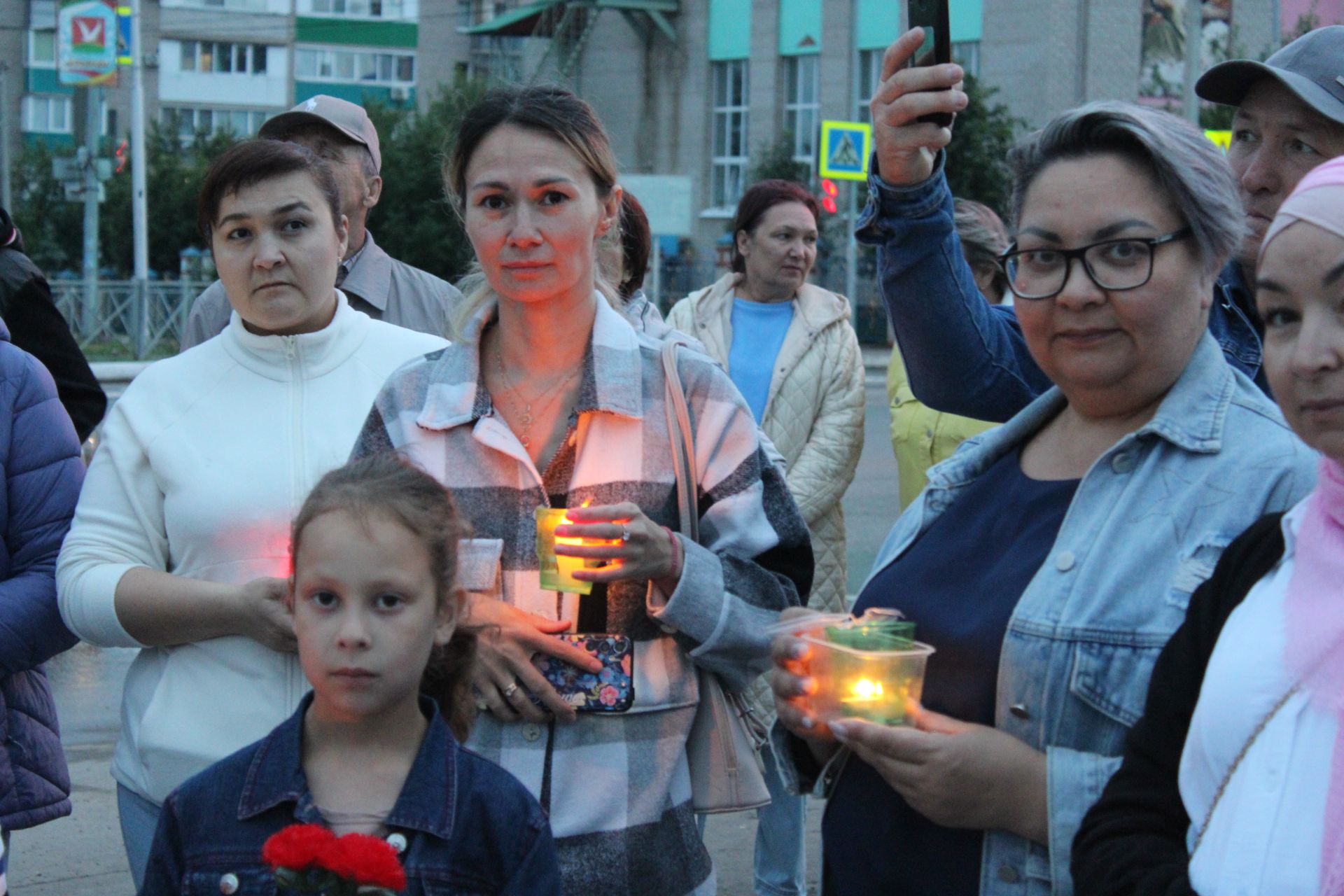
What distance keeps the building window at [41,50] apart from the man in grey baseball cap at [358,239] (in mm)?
56071

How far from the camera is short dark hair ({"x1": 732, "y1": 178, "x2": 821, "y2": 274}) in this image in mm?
6082

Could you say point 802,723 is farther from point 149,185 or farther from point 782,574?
point 149,185

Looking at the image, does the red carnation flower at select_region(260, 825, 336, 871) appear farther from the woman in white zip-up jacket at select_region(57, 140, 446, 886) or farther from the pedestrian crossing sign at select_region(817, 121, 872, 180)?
the pedestrian crossing sign at select_region(817, 121, 872, 180)

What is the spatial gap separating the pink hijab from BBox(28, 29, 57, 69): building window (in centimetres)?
5963

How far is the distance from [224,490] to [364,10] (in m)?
56.4

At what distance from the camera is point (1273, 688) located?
1738 mm

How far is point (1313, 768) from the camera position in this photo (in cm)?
167

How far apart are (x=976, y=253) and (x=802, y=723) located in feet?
10.8

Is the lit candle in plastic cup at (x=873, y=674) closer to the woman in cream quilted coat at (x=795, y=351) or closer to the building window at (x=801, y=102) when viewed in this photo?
the woman in cream quilted coat at (x=795, y=351)

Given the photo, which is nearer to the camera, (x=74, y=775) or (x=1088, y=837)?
(x=1088, y=837)

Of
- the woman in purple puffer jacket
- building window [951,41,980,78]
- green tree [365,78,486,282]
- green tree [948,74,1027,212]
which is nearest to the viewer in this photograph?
the woman in purple puffer jacket

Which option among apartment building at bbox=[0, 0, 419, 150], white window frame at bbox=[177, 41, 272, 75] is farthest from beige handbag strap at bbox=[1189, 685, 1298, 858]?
white window frame at bbox=[177, 41, 272, 75]

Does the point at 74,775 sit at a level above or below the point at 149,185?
below

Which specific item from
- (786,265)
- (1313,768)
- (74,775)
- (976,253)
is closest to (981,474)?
(1313,768)
